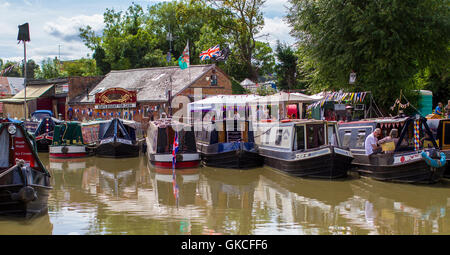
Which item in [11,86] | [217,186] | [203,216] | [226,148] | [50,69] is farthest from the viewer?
[50,69]

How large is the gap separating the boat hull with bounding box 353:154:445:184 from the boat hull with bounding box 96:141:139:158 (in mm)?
12116

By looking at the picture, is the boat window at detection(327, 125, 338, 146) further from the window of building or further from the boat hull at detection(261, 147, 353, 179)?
the window of building

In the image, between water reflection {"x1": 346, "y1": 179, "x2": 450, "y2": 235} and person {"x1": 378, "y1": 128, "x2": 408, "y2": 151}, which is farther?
person {"x1": 378, "y1": 128, "x2": 408, "y2": 151}

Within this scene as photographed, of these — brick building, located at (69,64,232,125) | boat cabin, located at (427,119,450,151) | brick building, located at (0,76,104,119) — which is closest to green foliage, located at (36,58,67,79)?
brick building, located at (0,76,104,119)

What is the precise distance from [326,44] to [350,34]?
A: 3.57 feet

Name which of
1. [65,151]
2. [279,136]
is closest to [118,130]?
[65,151]

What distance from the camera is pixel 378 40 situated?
17094 mm

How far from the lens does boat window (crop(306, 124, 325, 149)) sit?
14562 mm

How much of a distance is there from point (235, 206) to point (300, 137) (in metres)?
4.86

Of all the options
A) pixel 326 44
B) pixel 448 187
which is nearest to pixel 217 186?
pixel 448 187

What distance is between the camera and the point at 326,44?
1812 centimetres

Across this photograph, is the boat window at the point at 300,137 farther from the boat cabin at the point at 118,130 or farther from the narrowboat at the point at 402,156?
the boat cabin at the point at 118,130

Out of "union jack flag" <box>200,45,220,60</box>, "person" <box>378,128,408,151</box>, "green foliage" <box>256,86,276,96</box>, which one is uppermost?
"union jack flag" <box>200,45,220,60</box>

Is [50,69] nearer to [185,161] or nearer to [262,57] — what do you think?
[262,57]
